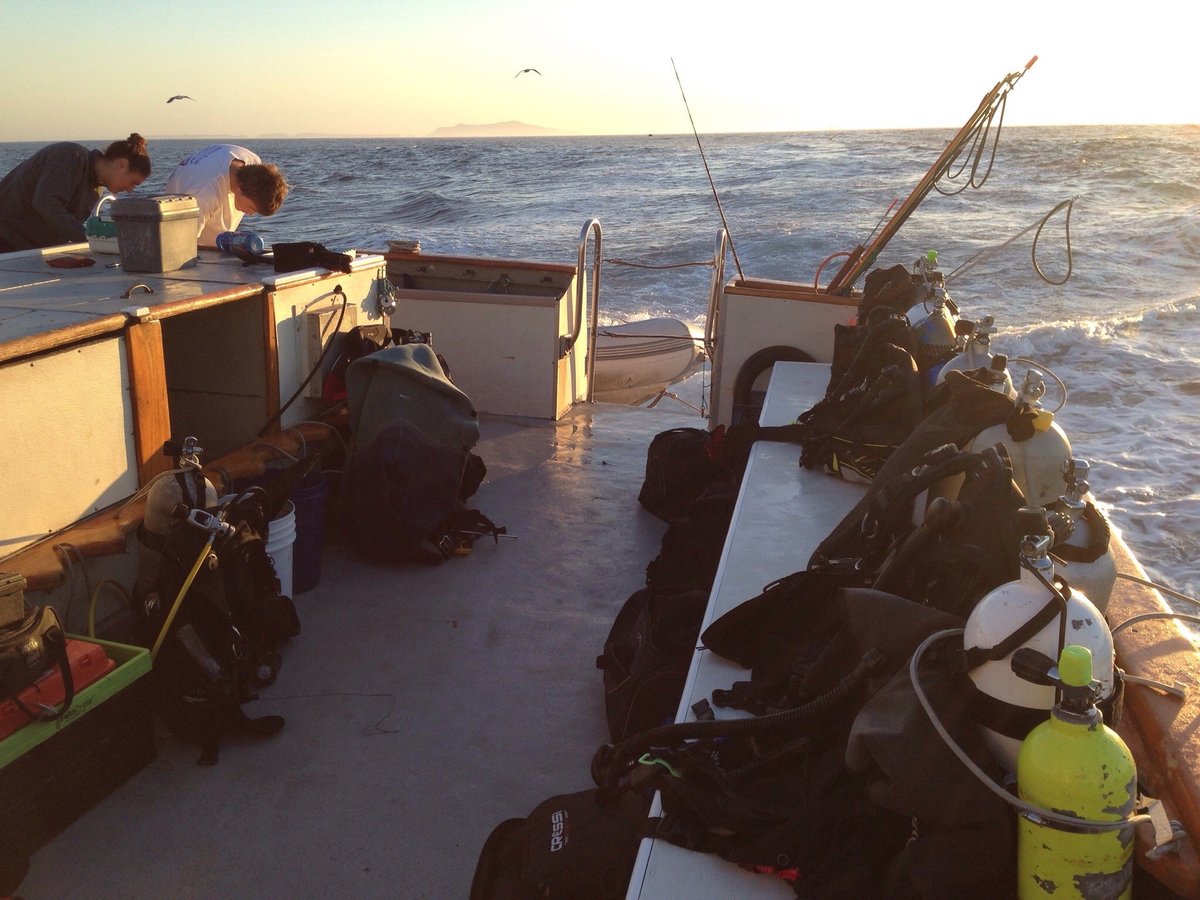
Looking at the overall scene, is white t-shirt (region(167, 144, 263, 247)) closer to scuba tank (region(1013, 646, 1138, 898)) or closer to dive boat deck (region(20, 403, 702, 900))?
dive boat deck (region(20, 403, 702, 900))

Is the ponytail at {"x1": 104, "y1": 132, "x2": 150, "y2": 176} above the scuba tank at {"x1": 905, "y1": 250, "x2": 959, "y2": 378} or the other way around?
above

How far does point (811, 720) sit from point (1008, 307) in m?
13.1

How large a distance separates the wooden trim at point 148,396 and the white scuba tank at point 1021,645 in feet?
8.25

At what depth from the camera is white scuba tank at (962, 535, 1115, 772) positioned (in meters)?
1.25

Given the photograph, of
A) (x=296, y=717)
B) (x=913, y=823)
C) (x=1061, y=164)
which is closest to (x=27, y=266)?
(x=296, y=717)

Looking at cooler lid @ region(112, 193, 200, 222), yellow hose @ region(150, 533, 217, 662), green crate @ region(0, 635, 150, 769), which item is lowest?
green crate @ region(0, 635, 150, 769)

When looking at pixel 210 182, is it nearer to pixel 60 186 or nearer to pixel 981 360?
pixel 60 186

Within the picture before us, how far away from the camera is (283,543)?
124 inches

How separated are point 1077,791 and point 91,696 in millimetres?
2088

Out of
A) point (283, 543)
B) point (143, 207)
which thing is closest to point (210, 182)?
point (143, 207)

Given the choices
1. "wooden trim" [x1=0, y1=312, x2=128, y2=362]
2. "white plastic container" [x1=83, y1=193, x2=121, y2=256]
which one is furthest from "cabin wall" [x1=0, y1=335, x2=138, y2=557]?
"white plastic container" [x1=83, y1=193, x2=121, y2=256]

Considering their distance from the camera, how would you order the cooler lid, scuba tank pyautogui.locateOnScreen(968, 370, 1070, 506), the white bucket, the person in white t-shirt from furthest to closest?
the person in white t-shirt → the cooler lid → the white bucket → scuba tank pyautogui.locateOnScreen(968, 370, 1070, 506)

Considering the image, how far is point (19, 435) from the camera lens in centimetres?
252

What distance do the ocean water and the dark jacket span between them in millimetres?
3985
